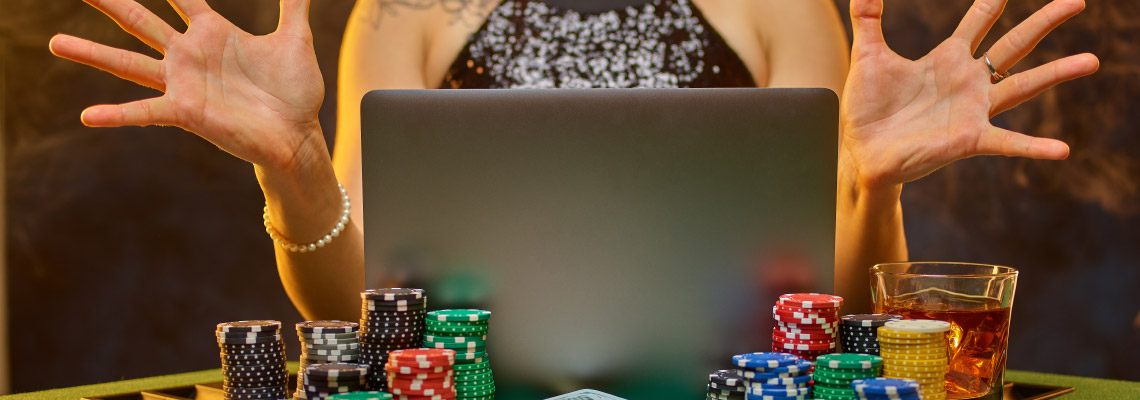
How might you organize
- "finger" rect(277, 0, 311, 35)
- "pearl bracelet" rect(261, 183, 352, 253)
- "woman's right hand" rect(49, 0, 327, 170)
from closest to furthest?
"woman's right hand" rect(49, 0, 327, 170) < "finger" rect(277, 0, 311, 35) < "pearl bracelet" rect(261, 183, 352, 253)

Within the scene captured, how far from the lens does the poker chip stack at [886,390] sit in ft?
3.57

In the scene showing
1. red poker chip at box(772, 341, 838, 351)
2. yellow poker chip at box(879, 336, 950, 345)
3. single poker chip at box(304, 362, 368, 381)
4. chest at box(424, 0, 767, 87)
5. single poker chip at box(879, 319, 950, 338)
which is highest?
chest at box(424, 0, 767, 87)

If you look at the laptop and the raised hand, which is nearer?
the laptop

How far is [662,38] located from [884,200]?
46.0 inches

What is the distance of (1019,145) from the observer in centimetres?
144

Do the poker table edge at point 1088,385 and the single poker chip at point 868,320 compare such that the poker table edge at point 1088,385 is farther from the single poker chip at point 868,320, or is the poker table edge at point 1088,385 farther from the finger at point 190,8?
the finger at point 190,8

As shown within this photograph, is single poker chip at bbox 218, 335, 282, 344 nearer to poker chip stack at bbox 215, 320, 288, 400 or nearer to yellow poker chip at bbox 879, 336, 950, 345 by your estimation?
poker chip stack at bbox 215, 320, 288, 400

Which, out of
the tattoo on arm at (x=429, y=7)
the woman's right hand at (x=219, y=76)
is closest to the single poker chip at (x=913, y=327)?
the woman's right hand at (x=219, y=76)

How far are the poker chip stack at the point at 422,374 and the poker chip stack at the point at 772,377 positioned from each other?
31 cm

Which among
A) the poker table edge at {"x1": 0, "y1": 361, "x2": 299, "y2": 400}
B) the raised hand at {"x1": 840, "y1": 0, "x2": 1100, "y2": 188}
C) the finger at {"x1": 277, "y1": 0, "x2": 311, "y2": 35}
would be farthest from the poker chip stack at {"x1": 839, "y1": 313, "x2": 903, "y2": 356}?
the poker table edge at {"x1": 0, "y1": 361, "x2": 299, "y2": 400}

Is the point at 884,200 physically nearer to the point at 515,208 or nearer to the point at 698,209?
the point at 698,209

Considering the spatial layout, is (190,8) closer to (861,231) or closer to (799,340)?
(799,340)

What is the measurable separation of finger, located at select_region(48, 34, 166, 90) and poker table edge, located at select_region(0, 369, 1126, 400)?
0.48m

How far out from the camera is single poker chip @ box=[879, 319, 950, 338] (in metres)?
1.22
